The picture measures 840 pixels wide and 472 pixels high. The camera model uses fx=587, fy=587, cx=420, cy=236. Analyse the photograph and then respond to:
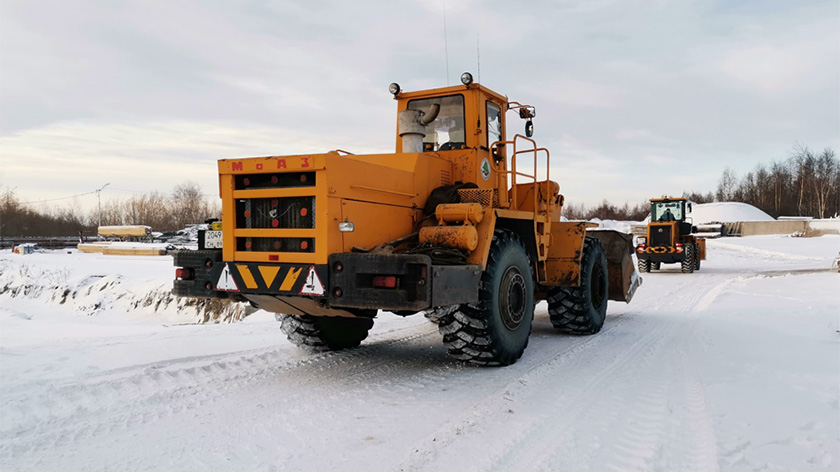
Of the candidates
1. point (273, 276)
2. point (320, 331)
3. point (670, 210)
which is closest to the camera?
point (273, 276)

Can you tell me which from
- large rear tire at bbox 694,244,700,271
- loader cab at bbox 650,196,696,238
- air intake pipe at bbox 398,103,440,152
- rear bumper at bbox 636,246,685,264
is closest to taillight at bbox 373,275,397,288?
air intake pipe at bbox 398,103,440,152

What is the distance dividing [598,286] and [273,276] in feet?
17.2

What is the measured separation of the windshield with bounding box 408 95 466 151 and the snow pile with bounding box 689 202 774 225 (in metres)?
59.9

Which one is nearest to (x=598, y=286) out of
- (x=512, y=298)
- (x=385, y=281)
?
(x=512, y=298)

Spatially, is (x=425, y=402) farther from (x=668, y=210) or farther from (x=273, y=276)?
(x=668, y=210)

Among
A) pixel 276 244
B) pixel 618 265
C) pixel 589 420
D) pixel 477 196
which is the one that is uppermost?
pixel 477 196

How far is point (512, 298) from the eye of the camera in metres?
6.26

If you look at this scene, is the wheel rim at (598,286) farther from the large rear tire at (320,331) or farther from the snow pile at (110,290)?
the snow pile at (110,290)

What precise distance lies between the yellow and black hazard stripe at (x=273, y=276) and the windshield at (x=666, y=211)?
2053cm

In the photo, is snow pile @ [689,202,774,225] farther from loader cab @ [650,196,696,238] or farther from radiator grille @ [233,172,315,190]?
radiator grille @ [233,172,315,190]

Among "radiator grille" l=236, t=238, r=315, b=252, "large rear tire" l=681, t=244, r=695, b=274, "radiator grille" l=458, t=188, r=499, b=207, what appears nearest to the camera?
"radiator grille" l=236, t=238, r=315, b=252

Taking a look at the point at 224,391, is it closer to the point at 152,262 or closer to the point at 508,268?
the point at 508,268

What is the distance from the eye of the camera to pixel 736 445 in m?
3.75

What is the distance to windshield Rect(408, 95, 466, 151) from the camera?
277 inches
